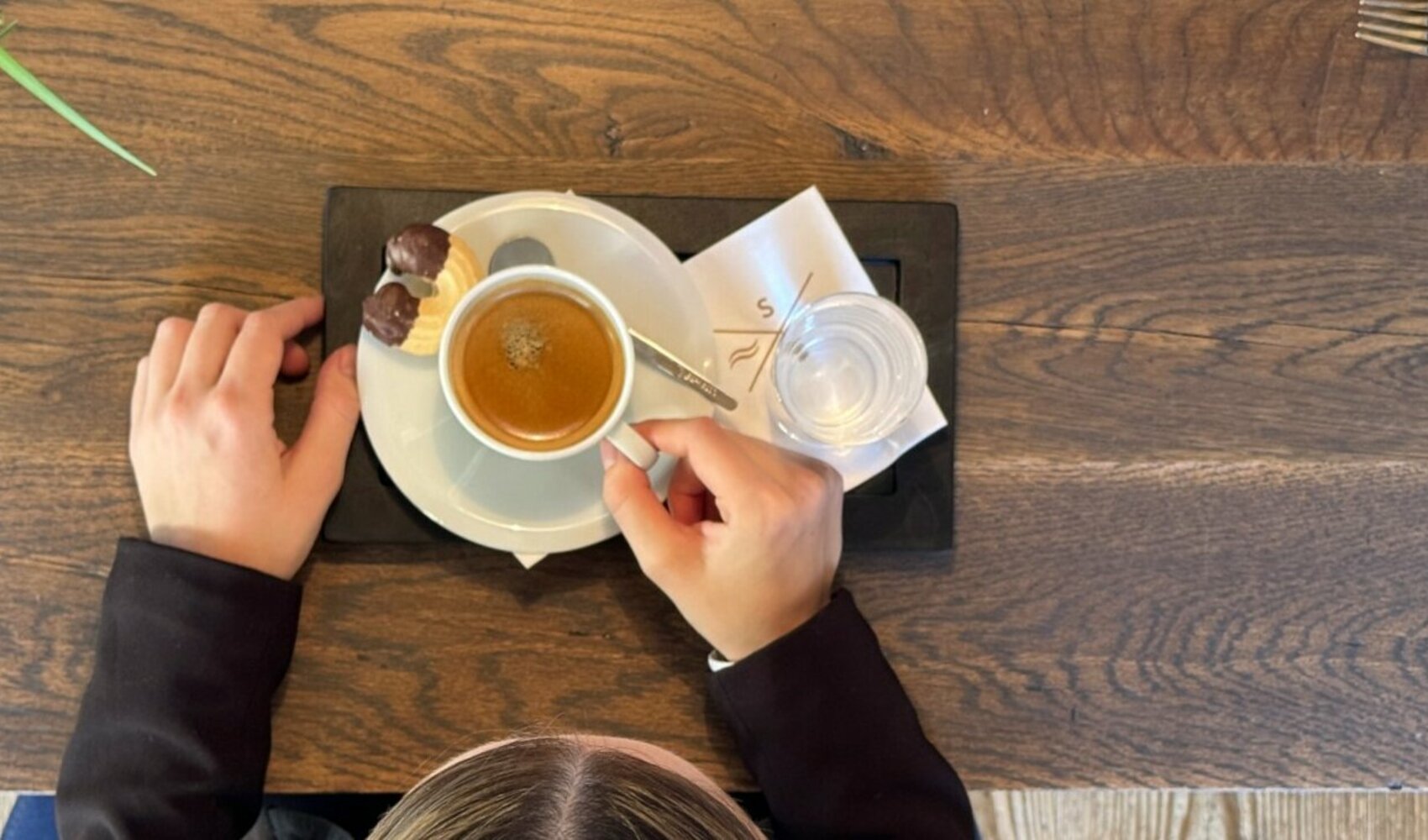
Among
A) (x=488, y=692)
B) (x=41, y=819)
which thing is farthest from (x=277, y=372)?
(x=41, y=819)

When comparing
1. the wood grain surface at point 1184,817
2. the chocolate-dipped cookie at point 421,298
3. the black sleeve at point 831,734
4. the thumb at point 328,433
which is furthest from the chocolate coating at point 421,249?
the wood grain surface at point 1184,817

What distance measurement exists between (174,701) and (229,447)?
0.58 ft

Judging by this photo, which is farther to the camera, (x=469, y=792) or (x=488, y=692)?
(x=488, y=692)

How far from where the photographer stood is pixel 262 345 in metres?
0.72

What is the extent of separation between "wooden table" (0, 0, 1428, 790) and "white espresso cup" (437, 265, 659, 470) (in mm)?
113

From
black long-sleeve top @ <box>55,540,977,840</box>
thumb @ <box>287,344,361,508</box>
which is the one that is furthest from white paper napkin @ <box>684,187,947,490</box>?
thumb @ <box>287,344,361,508</box>

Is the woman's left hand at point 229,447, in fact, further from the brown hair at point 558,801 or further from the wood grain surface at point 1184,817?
the wood grain surface at point 1184,817

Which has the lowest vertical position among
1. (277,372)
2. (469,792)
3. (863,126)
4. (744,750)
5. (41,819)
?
(41,819)

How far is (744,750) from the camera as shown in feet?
2.42

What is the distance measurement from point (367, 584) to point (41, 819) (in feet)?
1.61

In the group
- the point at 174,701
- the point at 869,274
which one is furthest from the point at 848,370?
the point at 174,701

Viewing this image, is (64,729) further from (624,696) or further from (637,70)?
(637,70)

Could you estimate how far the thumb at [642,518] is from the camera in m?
0.69

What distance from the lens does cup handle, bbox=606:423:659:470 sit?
689 mm
